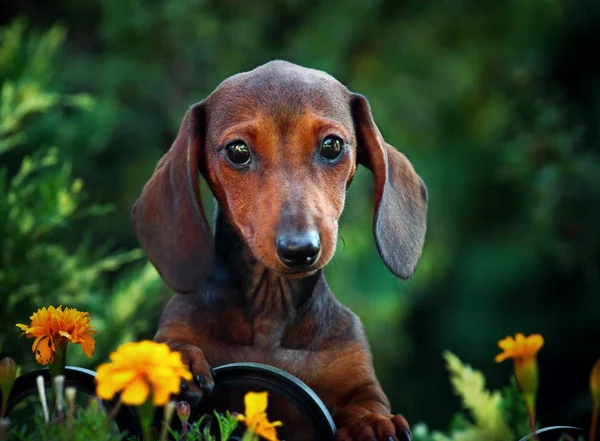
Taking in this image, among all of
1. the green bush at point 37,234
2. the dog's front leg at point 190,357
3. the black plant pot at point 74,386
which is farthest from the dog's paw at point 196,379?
the green bush at point 37,234

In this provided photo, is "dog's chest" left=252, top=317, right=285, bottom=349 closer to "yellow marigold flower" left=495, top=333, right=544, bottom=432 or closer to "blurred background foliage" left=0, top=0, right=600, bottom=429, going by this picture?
"yellow marigold flower" left=495, top=333, right=544, bottom=432

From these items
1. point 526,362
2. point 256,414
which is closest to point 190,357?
point 256,414

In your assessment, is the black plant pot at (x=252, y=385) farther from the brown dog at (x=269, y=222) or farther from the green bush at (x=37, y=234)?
the green bush at (x=37, y=234)

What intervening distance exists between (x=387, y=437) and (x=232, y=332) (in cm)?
56

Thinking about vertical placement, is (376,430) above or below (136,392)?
below

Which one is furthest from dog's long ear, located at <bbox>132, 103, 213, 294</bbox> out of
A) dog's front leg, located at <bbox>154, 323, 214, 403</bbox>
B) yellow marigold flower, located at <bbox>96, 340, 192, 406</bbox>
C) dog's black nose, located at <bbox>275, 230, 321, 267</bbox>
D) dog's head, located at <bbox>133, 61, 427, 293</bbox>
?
yellow marigold flower, located at <bbox>96, 340, 192, 406</bbox>

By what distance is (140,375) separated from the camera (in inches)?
56.1

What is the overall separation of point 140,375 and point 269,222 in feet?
2.63

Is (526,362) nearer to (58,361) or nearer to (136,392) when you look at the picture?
(136,392)

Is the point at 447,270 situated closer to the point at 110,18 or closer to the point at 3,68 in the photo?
the point at 110,18

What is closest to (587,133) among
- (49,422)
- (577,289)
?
(577,289)

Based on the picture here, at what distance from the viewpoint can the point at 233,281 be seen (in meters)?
2.49

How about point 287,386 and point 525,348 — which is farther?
point 287,386

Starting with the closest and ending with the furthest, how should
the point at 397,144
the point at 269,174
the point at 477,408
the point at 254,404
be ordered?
1. the point at 254,404
2. the point at 269,174
3. the point at 477,408
4. the point at 397,144
